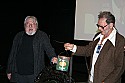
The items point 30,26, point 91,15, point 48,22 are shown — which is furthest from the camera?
point 48,22

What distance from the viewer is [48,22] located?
18.2ft

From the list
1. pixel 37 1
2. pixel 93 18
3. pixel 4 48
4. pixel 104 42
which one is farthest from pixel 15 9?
pixel 104 42

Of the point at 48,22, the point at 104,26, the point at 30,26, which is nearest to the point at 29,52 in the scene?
the point at 30,26

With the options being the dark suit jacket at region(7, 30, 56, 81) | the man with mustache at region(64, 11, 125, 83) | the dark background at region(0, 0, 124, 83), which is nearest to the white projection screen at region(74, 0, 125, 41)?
the dark background at region(0, 0, 124, 83)

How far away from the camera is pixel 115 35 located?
2277 millimetres

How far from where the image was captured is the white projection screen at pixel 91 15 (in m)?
4.55

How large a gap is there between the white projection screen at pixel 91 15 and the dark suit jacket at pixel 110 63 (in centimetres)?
237

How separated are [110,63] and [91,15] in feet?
9.09

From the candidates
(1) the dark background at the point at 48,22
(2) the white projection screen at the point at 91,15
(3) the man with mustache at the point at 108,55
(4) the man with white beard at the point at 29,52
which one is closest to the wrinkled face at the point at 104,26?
(3) the man with mustache at the point at 108,55

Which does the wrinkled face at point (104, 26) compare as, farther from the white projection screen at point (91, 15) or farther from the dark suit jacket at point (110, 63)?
the white projection screen at point (91, 15)

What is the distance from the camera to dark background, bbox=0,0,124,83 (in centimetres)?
522

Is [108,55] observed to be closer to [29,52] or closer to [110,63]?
[110,63]

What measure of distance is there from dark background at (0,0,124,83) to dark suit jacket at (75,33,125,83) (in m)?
2.74

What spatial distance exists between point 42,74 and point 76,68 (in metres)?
3.10
